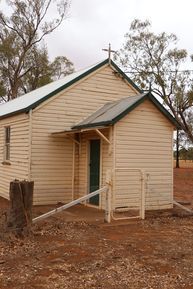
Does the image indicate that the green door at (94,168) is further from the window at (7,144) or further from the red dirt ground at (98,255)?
the window at (7,144)

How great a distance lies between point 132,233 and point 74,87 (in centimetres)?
693

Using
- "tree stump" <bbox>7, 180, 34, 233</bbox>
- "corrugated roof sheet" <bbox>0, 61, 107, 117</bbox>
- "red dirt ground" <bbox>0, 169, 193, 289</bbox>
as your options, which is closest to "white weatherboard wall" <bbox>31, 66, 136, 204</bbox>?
"corrugated roof sheet" <bbox>0, 61, 107, 117</bbox>

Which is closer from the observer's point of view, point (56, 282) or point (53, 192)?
point (56, 282)

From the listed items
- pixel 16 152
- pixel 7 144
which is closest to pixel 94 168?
pixel 16 152

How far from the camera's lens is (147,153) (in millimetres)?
12906

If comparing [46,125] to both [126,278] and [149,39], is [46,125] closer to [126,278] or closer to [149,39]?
[126,278]

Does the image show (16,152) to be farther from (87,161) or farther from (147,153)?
(147,153)

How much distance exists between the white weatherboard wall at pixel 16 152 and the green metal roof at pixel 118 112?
6.04ft

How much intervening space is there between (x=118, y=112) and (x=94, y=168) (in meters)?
2.42

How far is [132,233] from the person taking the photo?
9273 millimetres

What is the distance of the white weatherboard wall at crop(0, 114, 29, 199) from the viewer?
13.8m

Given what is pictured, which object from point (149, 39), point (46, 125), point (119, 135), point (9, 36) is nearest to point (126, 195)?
point (119, 135)

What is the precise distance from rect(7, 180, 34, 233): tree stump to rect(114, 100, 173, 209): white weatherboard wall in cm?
408

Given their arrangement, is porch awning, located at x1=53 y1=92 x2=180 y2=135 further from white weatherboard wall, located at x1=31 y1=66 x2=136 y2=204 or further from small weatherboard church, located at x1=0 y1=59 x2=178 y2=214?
white weatherboard wall, located at x1=31 y1=66 x2=136 y2=204
